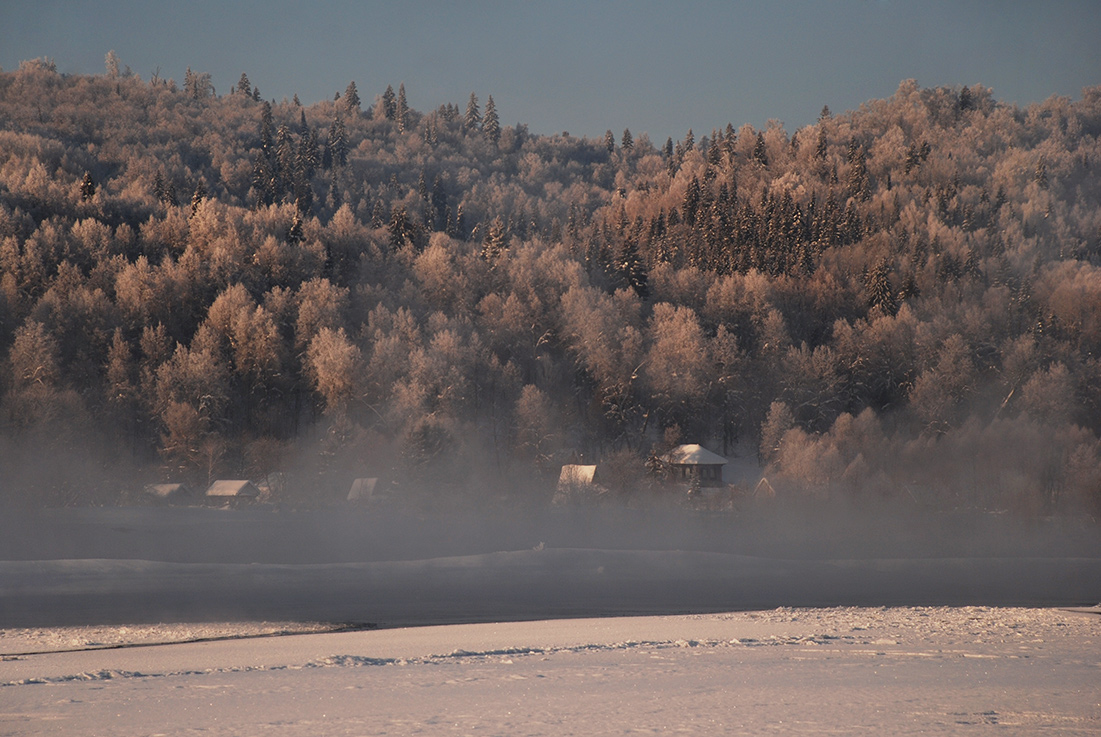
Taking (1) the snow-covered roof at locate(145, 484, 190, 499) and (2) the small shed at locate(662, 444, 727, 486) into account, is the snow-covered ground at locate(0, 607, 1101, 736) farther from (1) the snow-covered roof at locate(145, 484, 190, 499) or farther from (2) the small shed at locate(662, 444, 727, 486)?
(2) the small shed at locate(662, 444, 727, 486)

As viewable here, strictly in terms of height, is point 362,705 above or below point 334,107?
below

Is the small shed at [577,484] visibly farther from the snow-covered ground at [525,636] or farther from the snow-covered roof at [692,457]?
the snow-covered ground at [525,636]

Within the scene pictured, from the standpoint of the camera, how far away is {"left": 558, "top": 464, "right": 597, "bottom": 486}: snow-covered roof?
2522 inches

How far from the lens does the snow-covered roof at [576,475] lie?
6406cm

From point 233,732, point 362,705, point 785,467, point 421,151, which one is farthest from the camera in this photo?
point 421,151

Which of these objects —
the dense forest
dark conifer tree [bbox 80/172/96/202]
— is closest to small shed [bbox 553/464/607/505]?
the dense forest

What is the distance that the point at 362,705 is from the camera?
43.4 feet

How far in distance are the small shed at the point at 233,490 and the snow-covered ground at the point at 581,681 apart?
127 ft

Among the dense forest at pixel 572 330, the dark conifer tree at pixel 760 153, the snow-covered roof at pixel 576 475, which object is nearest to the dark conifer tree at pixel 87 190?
the dense forest at pixel 572 330

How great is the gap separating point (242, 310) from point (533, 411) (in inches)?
1034

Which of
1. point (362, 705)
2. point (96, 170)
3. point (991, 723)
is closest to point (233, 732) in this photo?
point (362, 705)

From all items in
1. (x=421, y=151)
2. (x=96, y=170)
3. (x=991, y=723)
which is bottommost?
(x=991, y=723)

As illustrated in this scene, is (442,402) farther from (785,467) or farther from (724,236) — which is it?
(724,236)

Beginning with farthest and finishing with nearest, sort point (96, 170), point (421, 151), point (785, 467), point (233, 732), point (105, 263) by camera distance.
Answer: point (421, 151), point (96, 170), point (105, 263), point (785, 467), point (233, 732)
